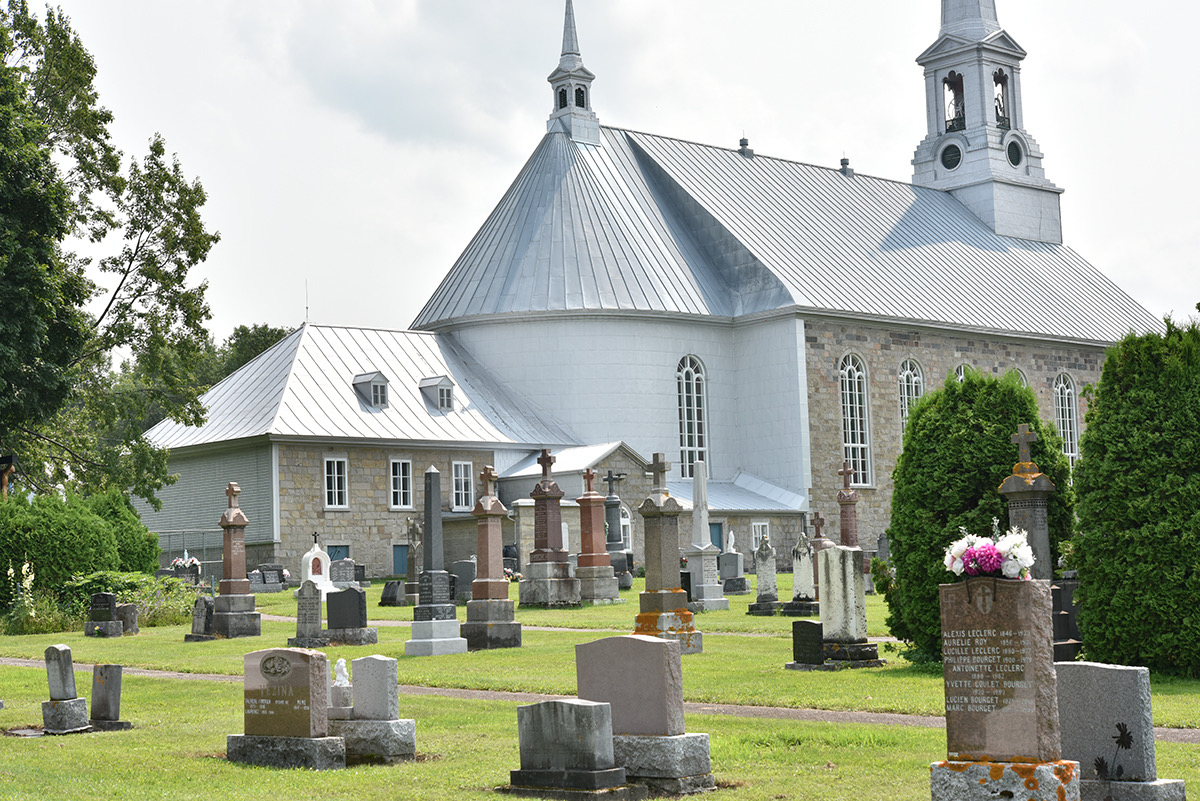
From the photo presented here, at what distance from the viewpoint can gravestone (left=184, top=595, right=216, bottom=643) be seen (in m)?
23.9

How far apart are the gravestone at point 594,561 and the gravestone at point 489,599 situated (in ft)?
21.9

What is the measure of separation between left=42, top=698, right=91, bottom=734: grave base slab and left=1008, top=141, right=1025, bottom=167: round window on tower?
55.7 meters

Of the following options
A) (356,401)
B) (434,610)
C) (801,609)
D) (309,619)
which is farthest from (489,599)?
(356,401)

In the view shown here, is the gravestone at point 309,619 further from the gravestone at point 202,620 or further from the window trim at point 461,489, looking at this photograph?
the window trim at point 461,489

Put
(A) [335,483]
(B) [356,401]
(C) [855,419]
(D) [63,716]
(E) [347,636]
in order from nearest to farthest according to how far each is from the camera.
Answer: (D) [63,716] < (E) [347,636] < (A) [335,483] < (B) [356,401] < (C) [855,419]

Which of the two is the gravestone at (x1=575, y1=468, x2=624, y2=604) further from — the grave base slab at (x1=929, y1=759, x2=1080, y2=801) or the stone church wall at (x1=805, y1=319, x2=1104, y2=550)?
the grave base slab at (x1=929, y1=759, x2=1080, y2=801)

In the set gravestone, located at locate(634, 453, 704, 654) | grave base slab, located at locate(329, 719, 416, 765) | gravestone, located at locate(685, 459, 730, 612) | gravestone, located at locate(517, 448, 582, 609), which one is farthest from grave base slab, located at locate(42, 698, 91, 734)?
gravestone, located at locate(517, 448, 582, 609)

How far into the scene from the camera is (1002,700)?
7820mm

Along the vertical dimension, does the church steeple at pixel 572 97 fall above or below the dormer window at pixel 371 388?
above

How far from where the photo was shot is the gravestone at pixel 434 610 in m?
20.1

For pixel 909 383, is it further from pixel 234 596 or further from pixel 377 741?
pixel 377 741

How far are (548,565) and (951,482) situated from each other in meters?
14.0

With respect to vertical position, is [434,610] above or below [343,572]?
below

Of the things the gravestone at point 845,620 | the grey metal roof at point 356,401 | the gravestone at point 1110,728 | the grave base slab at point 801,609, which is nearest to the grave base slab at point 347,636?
the grave base slab at point 801,609
